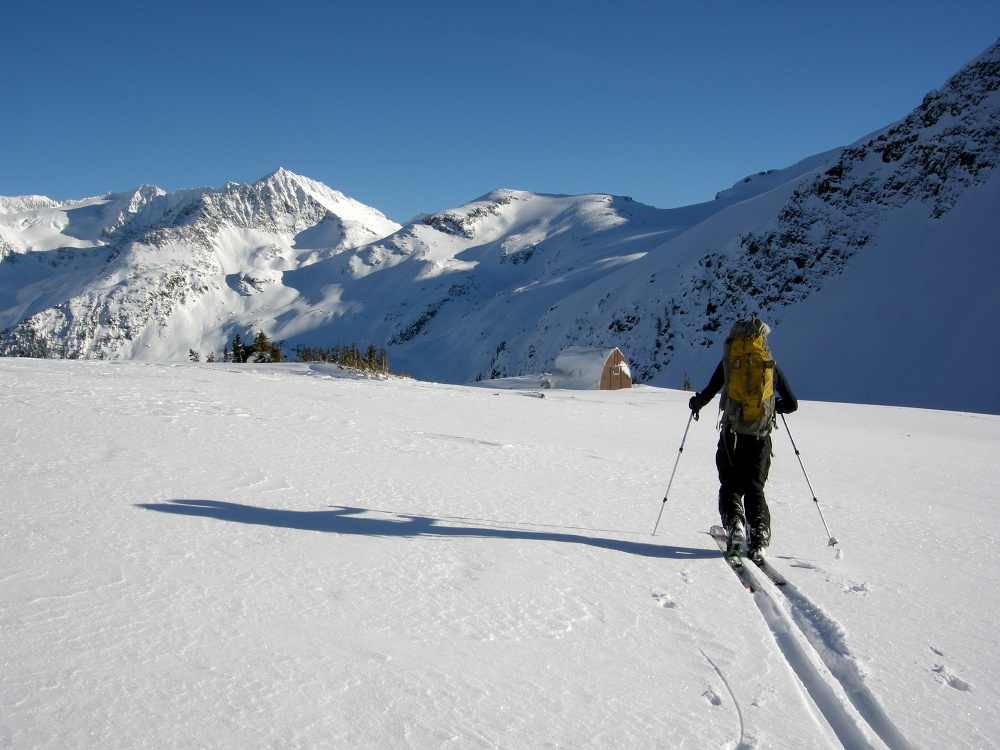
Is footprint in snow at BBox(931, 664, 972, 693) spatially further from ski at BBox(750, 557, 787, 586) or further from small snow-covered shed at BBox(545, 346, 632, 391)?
small snow-covered shed at BBox(545, 346, 632, 391)

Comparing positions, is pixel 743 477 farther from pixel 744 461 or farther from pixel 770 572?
pixel 770 572

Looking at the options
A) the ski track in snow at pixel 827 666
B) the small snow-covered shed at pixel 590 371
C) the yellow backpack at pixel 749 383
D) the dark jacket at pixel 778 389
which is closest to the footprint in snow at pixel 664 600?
the ski track in snow at pixel 827 666

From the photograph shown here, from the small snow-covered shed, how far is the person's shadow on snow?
98.3 feet

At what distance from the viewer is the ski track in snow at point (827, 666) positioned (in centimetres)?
250

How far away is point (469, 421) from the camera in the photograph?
11.2 meters

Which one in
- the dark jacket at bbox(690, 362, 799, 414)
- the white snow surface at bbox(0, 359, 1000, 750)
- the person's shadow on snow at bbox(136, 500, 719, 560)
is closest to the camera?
the white snow surface at bbox(0, 359, 1000, 750)

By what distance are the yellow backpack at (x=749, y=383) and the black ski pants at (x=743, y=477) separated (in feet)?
0.37

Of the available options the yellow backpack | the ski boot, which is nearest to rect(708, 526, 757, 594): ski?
the ski boot

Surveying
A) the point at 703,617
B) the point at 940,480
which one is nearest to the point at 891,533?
the point at 703,617

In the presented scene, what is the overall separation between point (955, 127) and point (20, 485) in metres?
78.6

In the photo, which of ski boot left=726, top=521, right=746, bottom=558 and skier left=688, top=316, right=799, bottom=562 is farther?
skier left=688, top=316, right=799, bottom=562

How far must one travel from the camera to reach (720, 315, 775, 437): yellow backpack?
4.83 m

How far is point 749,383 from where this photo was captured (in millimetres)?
4867

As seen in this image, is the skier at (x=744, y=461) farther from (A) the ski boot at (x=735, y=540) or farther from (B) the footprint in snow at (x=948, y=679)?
(B) the footprint in snow at (x=948, y=679)
